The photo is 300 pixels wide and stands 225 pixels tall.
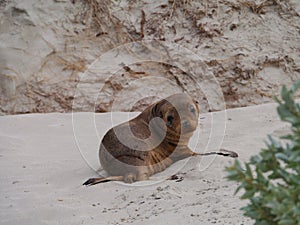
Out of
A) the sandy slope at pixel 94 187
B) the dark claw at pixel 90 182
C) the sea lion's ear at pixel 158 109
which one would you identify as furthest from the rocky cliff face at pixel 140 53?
the dark claw at pixel 90 182

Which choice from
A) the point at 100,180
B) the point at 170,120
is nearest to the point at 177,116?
the point at 170,120

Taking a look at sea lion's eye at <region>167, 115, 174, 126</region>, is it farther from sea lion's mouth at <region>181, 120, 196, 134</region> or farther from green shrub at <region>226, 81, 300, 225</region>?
green shrub at <region>226, 81, 300, 225</region>

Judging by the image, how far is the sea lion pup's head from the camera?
4500 millimetres

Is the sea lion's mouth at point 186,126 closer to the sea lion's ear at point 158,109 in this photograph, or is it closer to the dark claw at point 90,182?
the sea lion's ear at point 158,109

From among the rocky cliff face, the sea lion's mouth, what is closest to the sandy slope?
the sea lion's mouth

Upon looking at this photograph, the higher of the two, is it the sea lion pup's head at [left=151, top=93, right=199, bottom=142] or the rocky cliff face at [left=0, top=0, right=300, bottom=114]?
the rocky cliff face at [left=0, top=0, right=300, bottom=114]

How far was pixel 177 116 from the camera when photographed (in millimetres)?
4520

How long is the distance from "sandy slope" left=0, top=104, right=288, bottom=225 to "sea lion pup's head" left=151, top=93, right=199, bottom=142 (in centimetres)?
26

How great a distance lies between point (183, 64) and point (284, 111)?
6.04m

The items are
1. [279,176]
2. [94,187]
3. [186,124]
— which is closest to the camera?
[279,176]

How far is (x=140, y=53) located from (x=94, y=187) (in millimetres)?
3787

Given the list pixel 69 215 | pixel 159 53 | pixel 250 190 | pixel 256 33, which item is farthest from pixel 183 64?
pixel 250 190

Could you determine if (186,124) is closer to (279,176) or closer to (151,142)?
(151,142)

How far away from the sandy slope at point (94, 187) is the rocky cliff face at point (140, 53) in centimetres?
110
